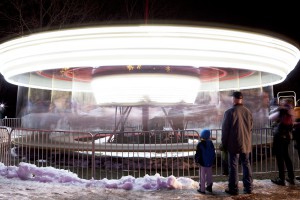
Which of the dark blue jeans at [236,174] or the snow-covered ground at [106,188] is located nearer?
the snow-covered ground at [106,188]

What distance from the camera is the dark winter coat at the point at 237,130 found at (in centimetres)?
579

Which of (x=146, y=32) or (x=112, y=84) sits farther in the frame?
(x=112, y=84)

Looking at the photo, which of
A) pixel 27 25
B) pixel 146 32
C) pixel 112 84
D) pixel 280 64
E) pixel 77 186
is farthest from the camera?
pixel 27 25

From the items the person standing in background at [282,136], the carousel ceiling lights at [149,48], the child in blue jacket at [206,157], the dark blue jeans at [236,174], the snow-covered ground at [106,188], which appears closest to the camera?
the snow-covered ground at [106,188]

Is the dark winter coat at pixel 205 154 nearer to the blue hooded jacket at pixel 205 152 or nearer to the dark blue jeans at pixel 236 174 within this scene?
the blue hooded jacket at pixel 205 152

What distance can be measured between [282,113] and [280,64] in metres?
2.12

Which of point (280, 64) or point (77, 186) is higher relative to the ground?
point (280, 64)

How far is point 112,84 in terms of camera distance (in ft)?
29.9

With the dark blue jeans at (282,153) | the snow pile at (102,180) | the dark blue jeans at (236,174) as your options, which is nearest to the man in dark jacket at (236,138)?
the dark blue jeans at (236,174)

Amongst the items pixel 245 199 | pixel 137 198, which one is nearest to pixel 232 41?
pixel 245 199

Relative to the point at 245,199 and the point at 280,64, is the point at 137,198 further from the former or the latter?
the point at 280,64

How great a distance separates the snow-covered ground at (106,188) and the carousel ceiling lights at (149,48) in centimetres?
236

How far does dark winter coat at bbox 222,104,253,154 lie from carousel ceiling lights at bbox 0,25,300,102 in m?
1.69

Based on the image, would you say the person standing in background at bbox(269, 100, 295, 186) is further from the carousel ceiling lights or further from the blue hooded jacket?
the carousel ceiling lights
